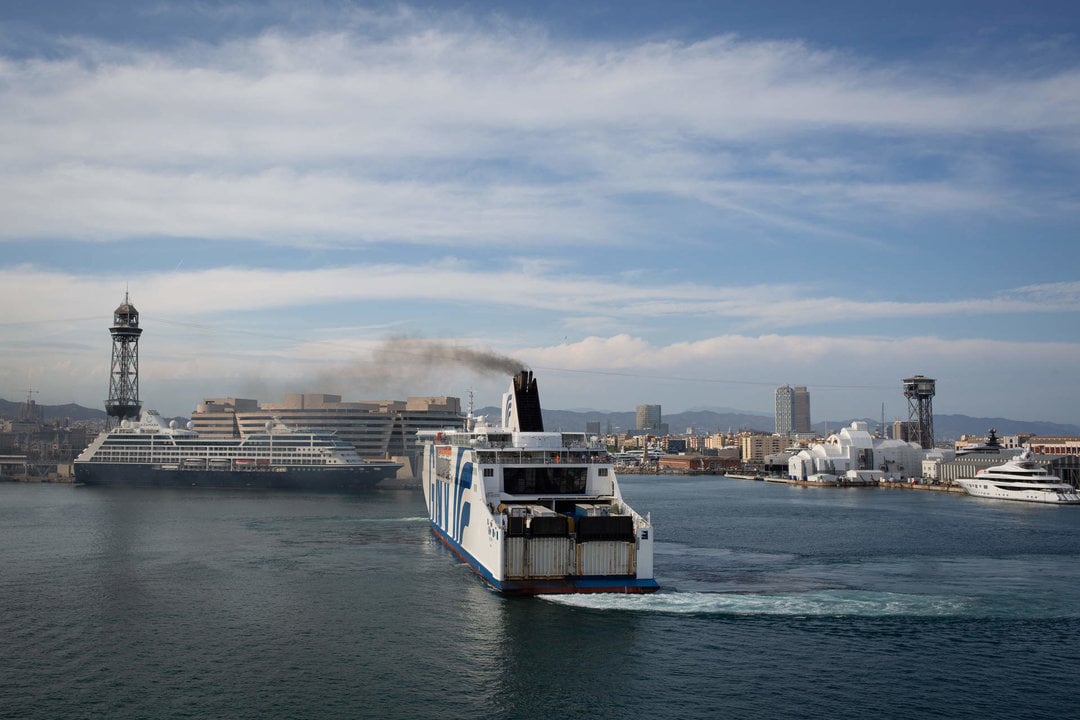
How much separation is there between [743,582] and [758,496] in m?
59.9

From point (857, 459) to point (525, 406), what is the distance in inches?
3389

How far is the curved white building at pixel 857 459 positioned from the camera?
11475 cm

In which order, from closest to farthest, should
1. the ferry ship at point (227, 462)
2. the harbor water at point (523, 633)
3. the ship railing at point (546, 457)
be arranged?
the harbor water at point (523, 633)
the ship railing at point (546, 457)
the ferry ship at point (227, 462)

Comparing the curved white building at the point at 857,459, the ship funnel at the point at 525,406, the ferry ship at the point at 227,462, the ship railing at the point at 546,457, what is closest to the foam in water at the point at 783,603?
the ship railing at the point at 546,457

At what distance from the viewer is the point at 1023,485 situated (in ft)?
263

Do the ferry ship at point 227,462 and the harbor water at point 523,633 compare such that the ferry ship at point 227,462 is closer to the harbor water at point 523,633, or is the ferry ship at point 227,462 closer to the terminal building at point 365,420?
the terminal building at point 365,420

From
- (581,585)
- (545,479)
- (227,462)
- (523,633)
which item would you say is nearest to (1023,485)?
(545,479)

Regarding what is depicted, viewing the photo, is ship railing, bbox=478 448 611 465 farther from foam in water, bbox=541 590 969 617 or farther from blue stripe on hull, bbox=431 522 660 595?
foam in water, bbox=541 590 969 617

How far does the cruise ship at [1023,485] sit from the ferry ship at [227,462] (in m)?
57.9

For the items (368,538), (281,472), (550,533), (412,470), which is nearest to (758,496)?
(412,470)

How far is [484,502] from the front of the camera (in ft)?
107

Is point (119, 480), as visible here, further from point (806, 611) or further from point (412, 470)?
point (806, 611)

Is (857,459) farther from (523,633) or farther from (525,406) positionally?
(523,633)

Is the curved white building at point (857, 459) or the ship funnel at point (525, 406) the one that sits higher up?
the ship funnel at point (525, 406)
